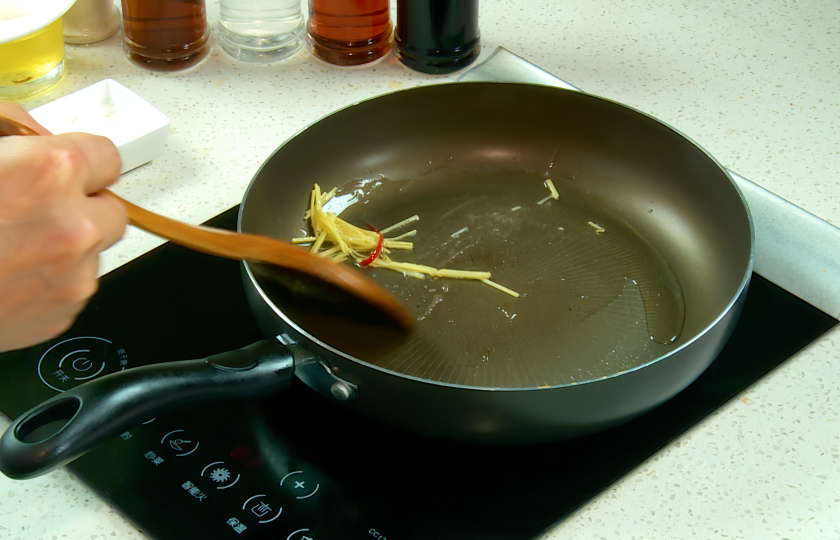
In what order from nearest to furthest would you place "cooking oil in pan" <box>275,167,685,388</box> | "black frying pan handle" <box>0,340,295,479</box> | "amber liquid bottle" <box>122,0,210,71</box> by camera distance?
"black frying pan handle" <box>0,340,295,479</box> < "cooking oil in pan" <box>275,167,685,388</box> < "amber liquid bottle" <box>122,0,210,71</box>

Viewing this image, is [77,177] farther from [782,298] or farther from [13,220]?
[782,298]

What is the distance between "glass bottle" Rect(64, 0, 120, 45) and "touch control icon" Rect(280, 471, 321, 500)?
76cm

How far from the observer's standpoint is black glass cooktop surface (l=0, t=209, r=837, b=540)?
0.51 m

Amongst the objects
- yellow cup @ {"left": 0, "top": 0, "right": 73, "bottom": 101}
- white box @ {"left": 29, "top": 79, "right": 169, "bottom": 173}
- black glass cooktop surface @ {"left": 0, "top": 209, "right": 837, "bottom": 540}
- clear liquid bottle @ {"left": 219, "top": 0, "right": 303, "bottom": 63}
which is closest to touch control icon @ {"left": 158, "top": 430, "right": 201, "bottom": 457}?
black glass cooktop surface @ {"left": 0, "top": 209, "right": 837, "bottom": 540}

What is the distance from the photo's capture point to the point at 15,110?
54 centimetres

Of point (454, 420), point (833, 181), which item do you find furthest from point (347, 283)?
point (833, 181)

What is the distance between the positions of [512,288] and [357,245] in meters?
0.16

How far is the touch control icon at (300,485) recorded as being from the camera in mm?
527

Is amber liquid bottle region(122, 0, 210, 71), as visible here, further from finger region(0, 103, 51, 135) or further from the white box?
finger region(0, 103, 51, 135)

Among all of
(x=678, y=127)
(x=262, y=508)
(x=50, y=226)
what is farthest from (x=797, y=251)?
(x=50, y=226)

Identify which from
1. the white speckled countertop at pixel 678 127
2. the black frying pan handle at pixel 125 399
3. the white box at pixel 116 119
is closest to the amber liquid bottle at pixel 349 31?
the white speckled countertop at pixel 678 127

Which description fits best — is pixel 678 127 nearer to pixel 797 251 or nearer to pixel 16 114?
pixel 797 251

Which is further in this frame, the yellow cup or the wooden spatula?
the yellow cup

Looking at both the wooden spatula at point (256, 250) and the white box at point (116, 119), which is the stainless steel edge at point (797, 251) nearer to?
the wooden spatula at point (256, 250)
